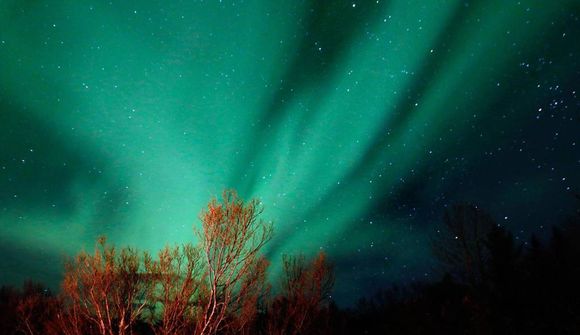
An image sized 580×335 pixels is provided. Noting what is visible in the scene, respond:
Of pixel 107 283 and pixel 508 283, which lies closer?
pixel 107 283

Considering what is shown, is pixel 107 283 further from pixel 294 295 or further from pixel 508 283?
pixel 508 283

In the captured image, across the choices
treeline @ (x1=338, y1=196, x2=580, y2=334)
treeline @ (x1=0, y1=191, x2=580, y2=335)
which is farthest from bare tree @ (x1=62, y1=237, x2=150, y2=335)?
treeline @ (x1=338, y1=196, x2=580, y2=334)

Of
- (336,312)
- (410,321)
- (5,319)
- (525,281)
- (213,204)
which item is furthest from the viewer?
(336,312)

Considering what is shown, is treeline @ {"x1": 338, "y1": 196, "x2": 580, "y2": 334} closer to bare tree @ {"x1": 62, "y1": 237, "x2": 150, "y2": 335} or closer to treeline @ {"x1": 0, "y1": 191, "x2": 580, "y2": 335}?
treeline @ {"x1": 0, "y1": 191, "x2": 580, "y2": 335}

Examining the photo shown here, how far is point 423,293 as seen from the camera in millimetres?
31703

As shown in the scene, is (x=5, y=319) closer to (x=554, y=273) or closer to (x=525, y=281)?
(x=525, y=281)

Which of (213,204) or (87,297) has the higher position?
(213,204)

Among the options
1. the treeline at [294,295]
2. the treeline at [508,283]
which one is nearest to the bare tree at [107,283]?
the treeline at [294,295]

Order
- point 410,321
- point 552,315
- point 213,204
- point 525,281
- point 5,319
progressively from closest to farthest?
point 213,204 → point 552,315 → point 410,321 → point 525,281 → point 5,319

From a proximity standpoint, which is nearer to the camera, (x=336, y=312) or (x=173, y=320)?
(x=173, y=320)

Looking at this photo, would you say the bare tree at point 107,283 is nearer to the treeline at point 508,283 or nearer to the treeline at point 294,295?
the treeline at point 294,295

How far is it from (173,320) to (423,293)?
27987 mm

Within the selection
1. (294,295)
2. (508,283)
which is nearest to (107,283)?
(294,295)

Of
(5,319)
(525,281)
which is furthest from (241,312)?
(5,319)
